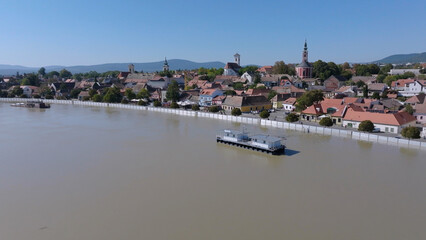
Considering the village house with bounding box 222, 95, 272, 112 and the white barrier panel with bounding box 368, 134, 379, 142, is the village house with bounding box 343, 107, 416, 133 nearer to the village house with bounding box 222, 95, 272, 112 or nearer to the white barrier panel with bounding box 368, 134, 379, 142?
the white barrier panel with bounding box 368, 134, 379, 142

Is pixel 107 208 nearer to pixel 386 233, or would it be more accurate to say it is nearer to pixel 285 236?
pixel 285 236

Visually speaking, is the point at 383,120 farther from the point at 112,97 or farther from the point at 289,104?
the point at 112,97

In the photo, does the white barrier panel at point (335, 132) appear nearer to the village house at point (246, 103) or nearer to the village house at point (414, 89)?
the village house at point (246, 103)

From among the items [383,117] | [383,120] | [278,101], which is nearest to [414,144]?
[383,120]

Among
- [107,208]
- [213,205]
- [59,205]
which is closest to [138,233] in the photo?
[107,208]

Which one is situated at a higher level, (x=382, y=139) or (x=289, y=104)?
(x=289, y=104)
